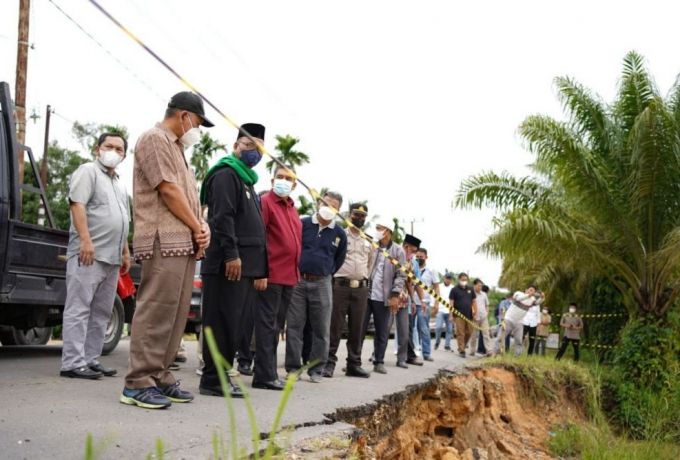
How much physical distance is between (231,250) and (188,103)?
105 centimetres

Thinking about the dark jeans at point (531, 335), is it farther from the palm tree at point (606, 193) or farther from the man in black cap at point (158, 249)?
the man in black cap at point (158, 249)

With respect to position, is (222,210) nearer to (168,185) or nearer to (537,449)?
(168,185)

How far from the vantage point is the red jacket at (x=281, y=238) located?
19.6ft

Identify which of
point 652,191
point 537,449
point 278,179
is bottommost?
point 537,449

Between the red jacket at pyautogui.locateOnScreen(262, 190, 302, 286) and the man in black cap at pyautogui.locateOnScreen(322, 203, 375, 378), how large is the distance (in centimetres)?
150

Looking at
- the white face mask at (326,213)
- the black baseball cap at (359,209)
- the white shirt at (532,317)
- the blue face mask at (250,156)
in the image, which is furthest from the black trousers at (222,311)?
the white shirt at (532,317)

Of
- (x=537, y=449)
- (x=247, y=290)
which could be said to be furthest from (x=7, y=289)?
(x=537, y=449)

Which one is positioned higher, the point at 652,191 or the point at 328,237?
the point at 652,191

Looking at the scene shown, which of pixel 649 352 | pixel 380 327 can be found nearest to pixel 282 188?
pixel 380 327

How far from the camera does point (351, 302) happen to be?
766 cm

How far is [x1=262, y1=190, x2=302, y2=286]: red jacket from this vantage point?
5.96 metres

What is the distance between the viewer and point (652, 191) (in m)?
12.0

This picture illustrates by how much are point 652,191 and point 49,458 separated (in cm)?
1109

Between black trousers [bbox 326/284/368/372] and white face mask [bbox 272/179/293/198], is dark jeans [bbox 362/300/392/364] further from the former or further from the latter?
white face mask [bbox 272/179/293/198]
